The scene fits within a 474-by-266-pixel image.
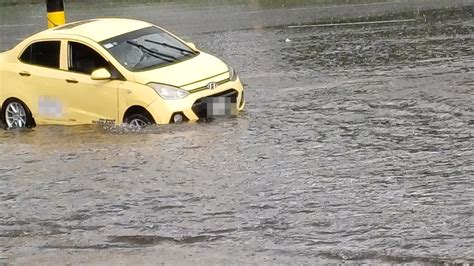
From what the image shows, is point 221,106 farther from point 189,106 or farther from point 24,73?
point 24,73

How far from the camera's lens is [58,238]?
6680 mm

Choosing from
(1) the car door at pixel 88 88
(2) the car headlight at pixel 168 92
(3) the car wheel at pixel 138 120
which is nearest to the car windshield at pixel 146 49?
(1) the car door at pixel 88 88

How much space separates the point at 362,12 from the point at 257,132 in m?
12.4

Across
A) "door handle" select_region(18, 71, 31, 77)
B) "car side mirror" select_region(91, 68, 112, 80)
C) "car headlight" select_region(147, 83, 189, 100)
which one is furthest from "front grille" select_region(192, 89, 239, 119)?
"door handle" select_region(18, 71, 31, 77)

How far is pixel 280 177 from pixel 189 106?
286cm

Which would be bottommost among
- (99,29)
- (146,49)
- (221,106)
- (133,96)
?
(221,106)

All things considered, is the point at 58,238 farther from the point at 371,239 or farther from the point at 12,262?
the point at 371,239

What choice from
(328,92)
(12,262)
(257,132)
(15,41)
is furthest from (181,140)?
(15,41)

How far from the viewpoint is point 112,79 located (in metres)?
10.7

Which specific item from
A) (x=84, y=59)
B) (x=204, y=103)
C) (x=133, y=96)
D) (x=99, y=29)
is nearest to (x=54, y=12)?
(x=99, y=29)

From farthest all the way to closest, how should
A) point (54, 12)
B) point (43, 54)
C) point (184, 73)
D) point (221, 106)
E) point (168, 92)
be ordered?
point (54, 12) < point (43, 54) < point (221, 106) < point (184, 73) < point (168, 92)

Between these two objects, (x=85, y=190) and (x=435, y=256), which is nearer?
(x=435, y=256)

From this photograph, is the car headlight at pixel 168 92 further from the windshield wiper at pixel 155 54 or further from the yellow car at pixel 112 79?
the windshield wiper at pixel 155 54

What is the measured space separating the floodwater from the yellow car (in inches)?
11.4
